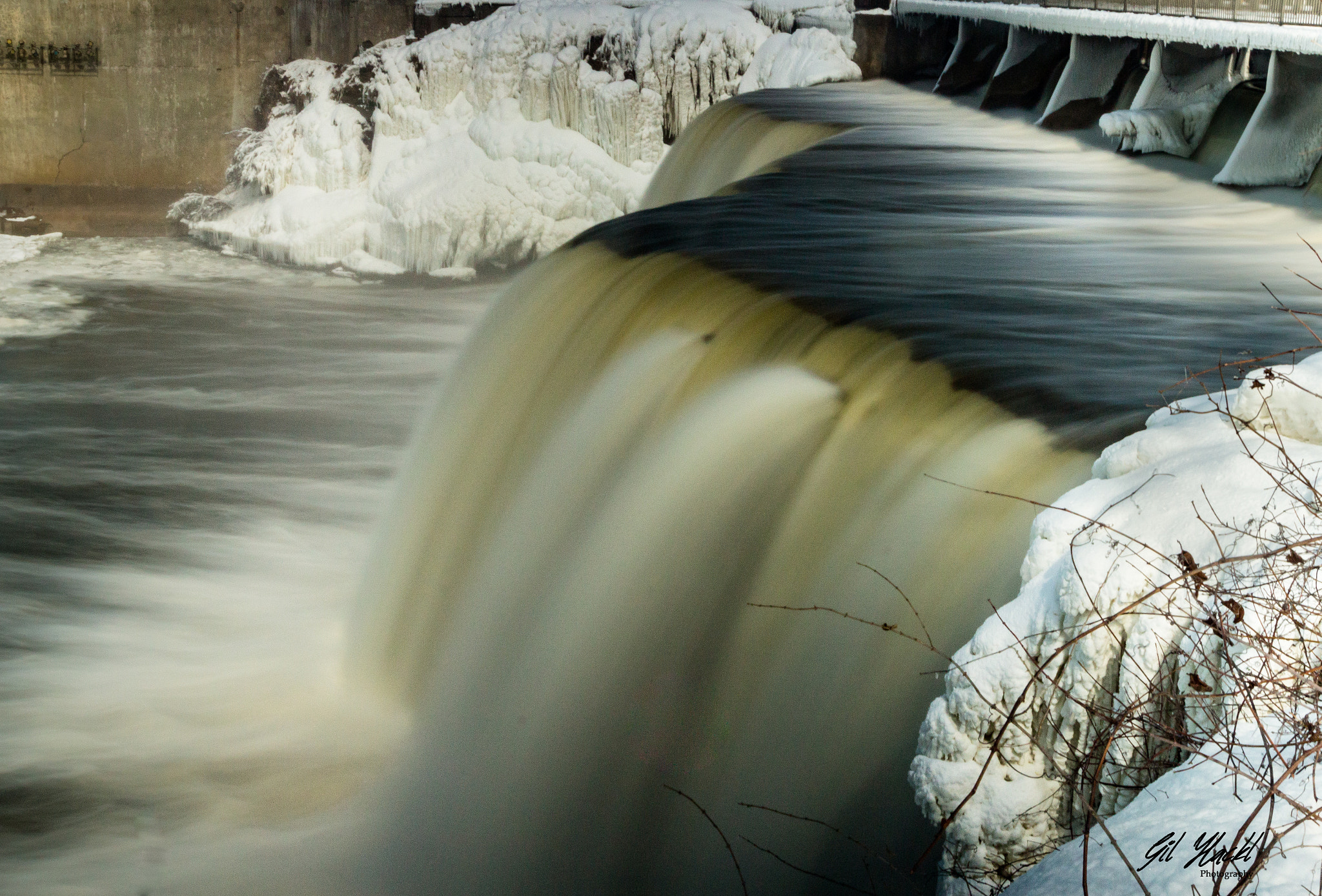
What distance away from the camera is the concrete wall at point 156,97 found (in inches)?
687

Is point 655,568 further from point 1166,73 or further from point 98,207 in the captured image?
point 98,207

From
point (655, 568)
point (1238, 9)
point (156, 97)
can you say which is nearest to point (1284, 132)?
point (1238, 9)

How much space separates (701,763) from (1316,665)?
218 centimetres

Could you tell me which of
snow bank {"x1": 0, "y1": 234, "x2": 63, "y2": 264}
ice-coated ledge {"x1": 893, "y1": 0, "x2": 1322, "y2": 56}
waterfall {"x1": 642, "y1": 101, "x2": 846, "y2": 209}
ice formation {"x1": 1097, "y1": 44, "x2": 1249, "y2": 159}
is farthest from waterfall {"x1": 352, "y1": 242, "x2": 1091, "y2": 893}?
snow bank {"x1": 0, "y1": 234, "x2": 63, "y2": 264}

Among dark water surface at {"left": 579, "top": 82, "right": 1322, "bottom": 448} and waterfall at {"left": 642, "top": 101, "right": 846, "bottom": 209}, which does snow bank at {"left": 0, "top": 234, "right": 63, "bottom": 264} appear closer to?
waterfall at {"left": 642, "top": 101, "right": 846, "bottom": 209}

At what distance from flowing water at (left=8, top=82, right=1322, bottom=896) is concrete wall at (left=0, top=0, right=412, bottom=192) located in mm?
9842

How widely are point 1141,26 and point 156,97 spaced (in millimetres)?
12476

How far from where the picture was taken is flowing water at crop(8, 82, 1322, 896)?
366cm

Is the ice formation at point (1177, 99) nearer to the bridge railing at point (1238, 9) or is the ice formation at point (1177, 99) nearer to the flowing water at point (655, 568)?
the bridge railing at point (1238, 9)

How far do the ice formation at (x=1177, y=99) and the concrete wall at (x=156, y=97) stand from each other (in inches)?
426

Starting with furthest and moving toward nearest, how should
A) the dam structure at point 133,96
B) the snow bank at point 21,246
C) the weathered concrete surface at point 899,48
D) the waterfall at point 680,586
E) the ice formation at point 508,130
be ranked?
the dam structure at point 133,96, the snow bank at point 21,246, the ice formation at point 508,130, the weathered concrete surface at point 899,48, the waterfall at point 680,586

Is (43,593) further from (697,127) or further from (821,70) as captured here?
(821,70)

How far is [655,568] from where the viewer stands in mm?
4602

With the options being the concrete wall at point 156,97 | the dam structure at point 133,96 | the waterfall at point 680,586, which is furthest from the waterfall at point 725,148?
the concrete wall at point 156,97
